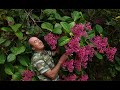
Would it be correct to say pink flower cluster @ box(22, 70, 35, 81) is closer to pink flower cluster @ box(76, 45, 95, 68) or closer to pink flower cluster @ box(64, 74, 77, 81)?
pink flower cluster @ box(64, 74, 77, 81)

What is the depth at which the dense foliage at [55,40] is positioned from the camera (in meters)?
2.82

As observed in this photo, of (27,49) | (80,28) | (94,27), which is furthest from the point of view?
(94,27)

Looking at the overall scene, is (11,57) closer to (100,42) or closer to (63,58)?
(63,58)

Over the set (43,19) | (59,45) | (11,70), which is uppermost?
(43,19)

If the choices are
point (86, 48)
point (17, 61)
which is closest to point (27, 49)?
point (17, 61)

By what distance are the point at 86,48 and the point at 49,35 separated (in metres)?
0.32

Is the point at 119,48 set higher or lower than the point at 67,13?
lower

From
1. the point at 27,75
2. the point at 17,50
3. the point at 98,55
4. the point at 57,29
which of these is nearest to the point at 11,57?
the point at 17,50

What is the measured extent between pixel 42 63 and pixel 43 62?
0.6 inches

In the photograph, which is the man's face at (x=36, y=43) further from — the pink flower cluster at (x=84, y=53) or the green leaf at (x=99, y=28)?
the green leaf at (x=99, y=28)

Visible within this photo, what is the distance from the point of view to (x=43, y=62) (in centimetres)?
281

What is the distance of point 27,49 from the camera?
3.00 metres

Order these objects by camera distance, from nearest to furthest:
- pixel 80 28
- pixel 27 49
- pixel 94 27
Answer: pixel 80 28 < pixel 27 49 < pixel 94 27

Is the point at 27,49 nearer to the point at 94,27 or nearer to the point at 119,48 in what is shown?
the point at 94,27
